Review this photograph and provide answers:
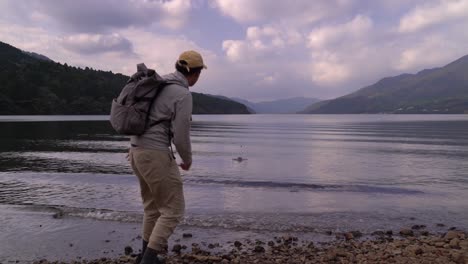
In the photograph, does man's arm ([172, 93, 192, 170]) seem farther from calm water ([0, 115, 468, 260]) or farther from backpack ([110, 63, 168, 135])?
calm water ([0, 115, 468, 260])

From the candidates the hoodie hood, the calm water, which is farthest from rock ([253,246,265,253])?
the hoodie hood

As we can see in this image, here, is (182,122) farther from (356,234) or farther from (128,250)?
(356,234)

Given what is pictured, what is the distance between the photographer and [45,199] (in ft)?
51.5

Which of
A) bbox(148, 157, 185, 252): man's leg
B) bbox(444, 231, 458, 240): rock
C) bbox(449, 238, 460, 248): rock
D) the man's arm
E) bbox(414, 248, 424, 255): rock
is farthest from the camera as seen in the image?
bbox(444, 231, 458, 240): rock

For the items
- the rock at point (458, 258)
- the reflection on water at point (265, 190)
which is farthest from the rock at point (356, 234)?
the rock at point (458, 258)

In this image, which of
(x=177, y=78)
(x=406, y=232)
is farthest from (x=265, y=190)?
(x=177, y=78)

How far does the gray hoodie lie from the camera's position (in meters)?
5.43

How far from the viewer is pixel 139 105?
5.54 meters

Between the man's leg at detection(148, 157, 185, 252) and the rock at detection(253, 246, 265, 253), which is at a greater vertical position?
the man's leg at detection(148, 157, 185, 252)

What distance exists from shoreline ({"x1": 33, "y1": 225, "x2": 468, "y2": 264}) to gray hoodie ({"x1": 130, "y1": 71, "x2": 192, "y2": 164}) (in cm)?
355

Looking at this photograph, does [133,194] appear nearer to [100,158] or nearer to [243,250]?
[243,250]

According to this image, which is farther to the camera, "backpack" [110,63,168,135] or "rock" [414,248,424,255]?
"rock" [414,248,424,255]

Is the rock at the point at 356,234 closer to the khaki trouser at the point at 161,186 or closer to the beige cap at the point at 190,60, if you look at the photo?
the khaki trouser at the point at 161,186

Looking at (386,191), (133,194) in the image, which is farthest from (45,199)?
(386,191)
